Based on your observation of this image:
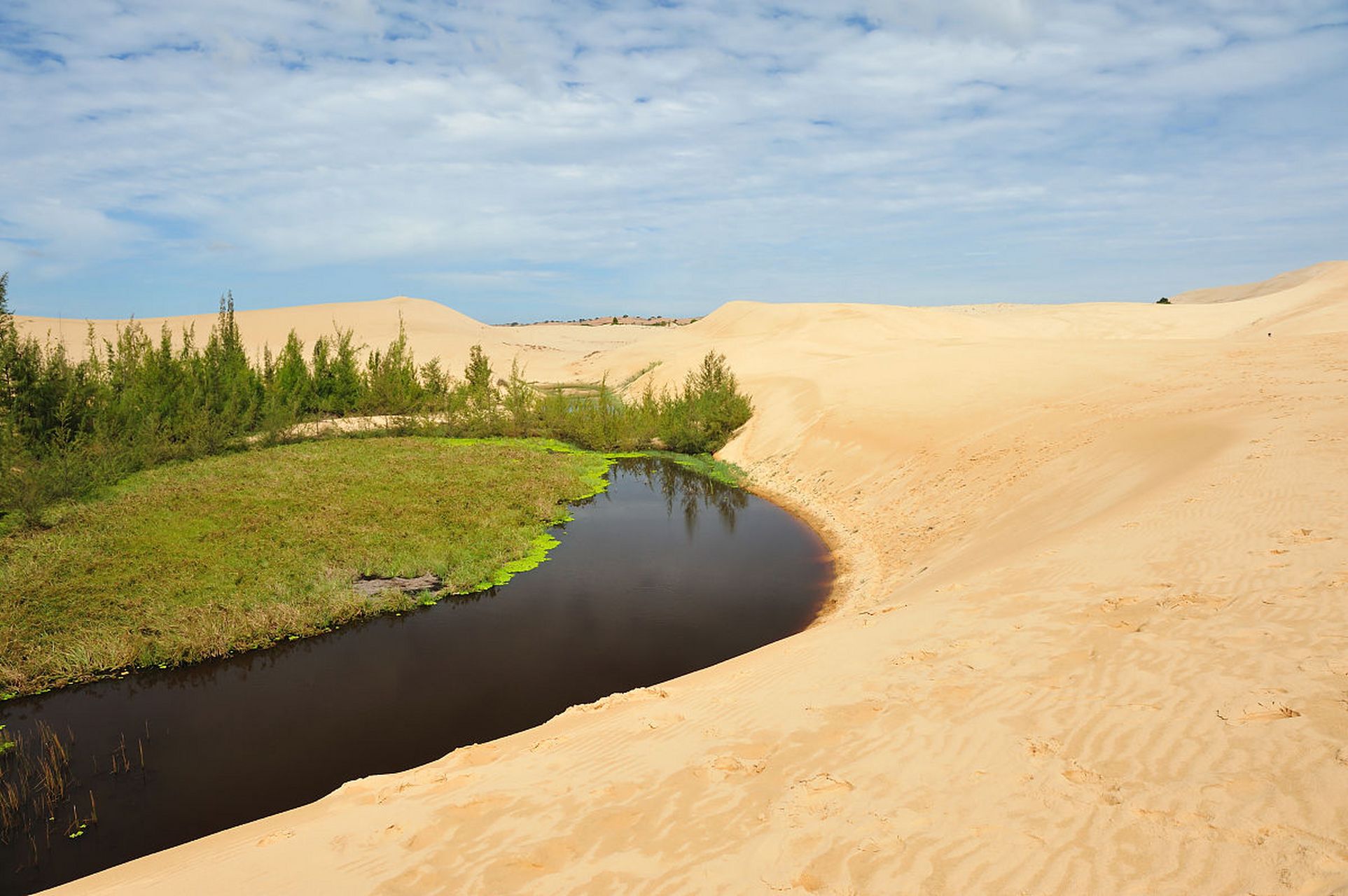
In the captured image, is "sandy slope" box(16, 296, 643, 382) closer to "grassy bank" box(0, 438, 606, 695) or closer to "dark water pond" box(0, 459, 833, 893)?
"grassy bank" box(0, 438, 606, 695)

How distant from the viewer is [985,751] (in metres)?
4.97

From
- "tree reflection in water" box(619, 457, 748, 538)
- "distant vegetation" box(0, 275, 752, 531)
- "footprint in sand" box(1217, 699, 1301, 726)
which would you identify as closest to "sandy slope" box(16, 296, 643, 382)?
"distant vegetation" box(0, 275, 752, 531)

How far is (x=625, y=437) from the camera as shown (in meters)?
27.8

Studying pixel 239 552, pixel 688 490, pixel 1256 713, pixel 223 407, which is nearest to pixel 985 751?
pixel 1256 713

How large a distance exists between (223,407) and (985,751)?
84.4ft

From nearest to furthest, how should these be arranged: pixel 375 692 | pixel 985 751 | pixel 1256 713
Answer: pixel 1256 713 → pixel 985 751 → pixel 375 692

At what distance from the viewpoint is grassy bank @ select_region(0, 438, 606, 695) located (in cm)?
940

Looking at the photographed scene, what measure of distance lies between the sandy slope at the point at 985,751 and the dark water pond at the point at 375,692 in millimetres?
1141

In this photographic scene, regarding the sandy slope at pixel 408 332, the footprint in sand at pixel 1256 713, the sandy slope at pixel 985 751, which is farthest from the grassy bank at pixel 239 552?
the sandy slope at pixel 408 332

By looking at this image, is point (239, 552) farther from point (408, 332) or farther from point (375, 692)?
point (408, 332)

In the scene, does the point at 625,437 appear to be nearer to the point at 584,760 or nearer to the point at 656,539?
the point at 656,539

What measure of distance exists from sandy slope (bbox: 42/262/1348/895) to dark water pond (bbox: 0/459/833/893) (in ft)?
3.74

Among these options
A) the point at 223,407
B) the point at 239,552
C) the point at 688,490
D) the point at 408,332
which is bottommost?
the point at 688,490

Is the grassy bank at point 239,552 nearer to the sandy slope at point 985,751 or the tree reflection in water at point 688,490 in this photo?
the tree reflection in water at point 688,490
